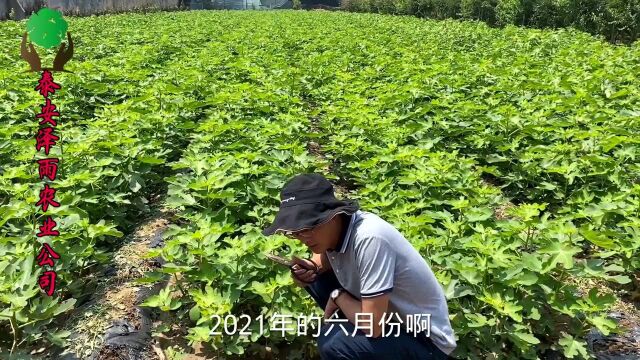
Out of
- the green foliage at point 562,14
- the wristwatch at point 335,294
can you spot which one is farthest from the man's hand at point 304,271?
the green foliage at point 562,14

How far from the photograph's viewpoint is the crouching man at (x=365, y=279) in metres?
2.10

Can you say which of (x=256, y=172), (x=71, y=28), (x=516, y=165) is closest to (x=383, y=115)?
(x=516, y=165)

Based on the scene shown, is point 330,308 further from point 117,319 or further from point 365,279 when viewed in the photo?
point 117,319

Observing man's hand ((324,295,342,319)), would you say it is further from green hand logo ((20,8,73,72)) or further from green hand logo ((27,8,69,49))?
green hand logo ((27,8,69,49))

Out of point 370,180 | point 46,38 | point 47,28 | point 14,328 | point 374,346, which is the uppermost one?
point 47,28

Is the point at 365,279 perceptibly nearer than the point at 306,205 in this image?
No

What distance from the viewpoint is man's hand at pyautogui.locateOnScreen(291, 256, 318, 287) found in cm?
262

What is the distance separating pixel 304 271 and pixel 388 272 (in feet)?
2.03

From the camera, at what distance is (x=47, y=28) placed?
416 inches

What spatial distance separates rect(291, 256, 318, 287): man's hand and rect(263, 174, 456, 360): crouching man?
125 mm

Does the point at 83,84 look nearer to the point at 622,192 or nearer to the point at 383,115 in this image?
the point at 383,115

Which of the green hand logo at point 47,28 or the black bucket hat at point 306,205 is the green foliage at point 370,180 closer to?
the black bucket hat at point 306,205

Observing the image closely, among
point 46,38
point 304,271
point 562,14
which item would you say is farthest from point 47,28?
point 562,14

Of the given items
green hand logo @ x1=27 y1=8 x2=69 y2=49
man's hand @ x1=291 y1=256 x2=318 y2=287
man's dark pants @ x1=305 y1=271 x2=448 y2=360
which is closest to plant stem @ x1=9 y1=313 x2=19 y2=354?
man's hand @ x1=291 y1=256 x2=318 y2=287
